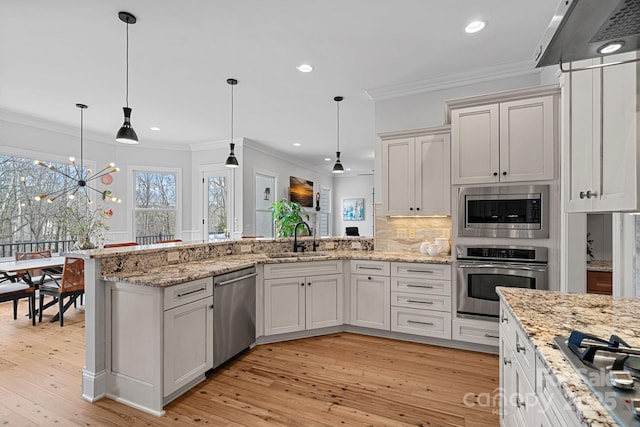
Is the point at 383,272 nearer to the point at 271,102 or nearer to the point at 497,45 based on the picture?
the point at 497,45

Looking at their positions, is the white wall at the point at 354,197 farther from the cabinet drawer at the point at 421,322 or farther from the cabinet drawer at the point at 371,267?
the cabinet drawer at the point at 421,322

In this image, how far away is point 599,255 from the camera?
10.2 feet

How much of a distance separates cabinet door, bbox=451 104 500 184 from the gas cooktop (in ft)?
7.26

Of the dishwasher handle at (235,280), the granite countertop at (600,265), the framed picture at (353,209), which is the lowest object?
the dishwasher handle at (235,280)

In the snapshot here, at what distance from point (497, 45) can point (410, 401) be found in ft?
10.5

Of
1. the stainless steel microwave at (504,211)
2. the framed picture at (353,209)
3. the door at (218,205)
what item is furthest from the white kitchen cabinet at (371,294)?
the framed picture at (353,209)

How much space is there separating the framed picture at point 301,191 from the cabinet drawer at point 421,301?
17.1ft

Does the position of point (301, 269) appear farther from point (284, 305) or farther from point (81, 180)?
point (81, 180)

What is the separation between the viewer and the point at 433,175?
3412 mm

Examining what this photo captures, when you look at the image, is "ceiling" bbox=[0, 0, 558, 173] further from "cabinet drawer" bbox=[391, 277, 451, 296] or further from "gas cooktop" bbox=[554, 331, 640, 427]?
"gas cooktop" bbox=[554, 331, 640, 427]

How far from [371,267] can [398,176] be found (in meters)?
1.10

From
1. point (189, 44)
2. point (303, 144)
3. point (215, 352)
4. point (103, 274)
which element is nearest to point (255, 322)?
point (215, 352)

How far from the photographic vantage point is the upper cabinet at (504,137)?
9.04 ft

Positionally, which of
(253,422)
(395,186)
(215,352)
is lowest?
(253,422)
